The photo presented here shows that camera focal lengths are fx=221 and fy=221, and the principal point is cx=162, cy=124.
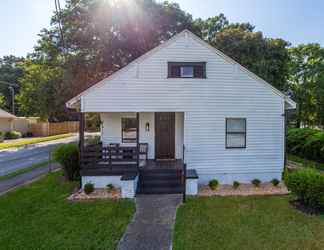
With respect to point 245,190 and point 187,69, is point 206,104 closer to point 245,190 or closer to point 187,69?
point 187,69

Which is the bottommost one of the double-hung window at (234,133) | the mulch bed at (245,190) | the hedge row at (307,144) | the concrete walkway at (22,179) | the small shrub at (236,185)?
the concrete walkway at (22,179)

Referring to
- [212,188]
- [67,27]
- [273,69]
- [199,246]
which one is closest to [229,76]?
[212,188]

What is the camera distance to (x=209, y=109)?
28.8ft

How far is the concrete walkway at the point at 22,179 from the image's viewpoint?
28.7 ft

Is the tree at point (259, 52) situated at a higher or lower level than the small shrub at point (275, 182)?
higher

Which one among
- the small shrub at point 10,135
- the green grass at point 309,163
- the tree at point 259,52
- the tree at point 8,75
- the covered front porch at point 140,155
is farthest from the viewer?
the tree at point 8,75

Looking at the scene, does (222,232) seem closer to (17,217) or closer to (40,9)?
(17,217)

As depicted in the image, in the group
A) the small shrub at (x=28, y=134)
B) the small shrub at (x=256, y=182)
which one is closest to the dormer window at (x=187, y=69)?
the small shrub at (x=256, y=182)

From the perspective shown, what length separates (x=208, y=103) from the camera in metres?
8.77

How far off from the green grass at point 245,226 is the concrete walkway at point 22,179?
7.01 metres

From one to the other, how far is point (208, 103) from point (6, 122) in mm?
29961

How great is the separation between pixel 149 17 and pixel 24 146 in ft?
52.7

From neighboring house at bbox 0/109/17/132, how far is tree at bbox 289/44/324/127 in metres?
34.5

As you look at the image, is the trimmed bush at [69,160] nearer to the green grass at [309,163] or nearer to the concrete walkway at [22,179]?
the concrete walkway at [22,179]
